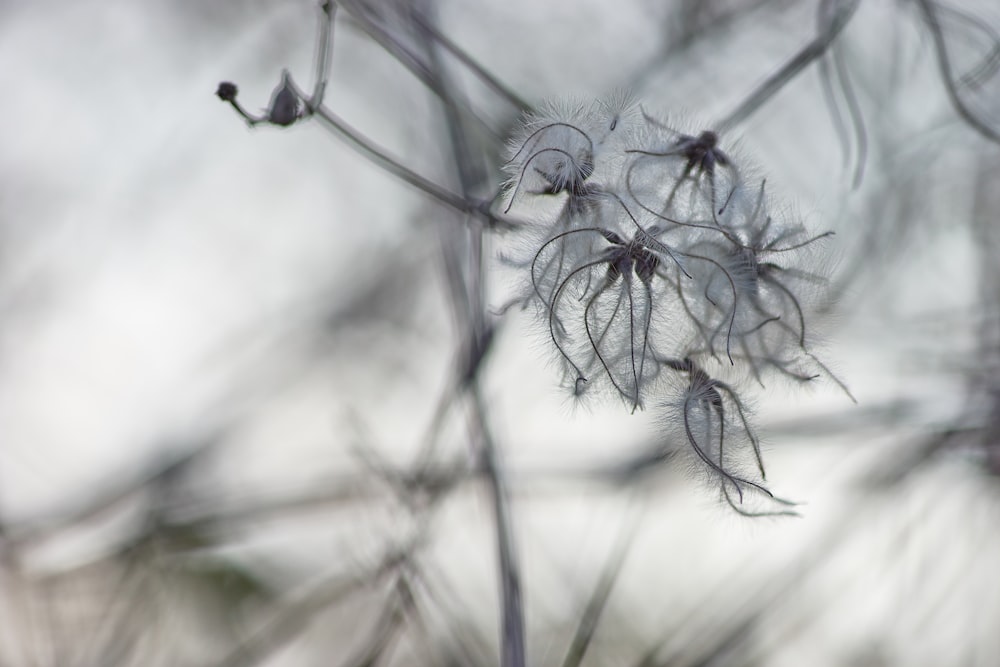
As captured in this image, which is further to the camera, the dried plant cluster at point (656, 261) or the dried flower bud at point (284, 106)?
the dried flower bud at point (284, 106)

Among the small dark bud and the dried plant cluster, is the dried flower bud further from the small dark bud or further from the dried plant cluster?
the dried plant cluster

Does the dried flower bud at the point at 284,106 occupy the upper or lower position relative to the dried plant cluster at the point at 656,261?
upper

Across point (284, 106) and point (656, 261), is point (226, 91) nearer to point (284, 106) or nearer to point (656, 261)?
point (284, 106)

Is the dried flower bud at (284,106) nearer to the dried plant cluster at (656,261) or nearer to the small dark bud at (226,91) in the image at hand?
the small dark bud at (226,91)

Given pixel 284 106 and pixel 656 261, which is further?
pixel 284 106

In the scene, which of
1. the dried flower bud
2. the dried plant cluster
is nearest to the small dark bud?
the dried flower bud

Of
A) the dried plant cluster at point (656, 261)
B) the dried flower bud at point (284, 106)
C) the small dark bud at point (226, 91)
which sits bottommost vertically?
the dried plant cluster at point (656, 261)

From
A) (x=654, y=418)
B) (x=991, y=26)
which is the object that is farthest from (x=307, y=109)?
(x=991, y=26)

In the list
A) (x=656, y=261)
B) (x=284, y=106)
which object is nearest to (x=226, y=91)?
(x=284, y=106)

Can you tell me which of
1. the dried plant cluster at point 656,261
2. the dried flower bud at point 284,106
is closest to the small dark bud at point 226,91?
the dried flower bud at point 284,106
